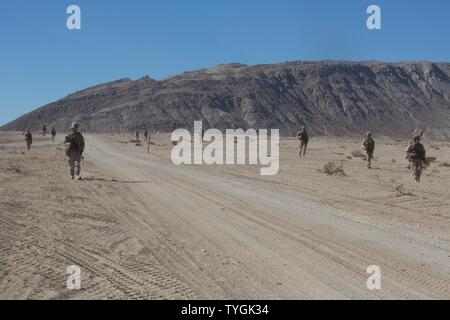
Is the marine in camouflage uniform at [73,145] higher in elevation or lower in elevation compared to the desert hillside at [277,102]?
lower

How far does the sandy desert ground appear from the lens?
7.02m

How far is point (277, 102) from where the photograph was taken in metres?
153

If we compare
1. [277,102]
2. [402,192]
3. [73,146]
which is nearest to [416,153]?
[402,192]

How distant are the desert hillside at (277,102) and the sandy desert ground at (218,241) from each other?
4825 inches

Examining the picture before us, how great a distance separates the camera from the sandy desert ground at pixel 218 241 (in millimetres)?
7023

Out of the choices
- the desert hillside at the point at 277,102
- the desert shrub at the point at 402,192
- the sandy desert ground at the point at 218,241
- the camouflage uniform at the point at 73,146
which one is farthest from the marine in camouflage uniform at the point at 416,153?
the desert hillside at the point at 277,102

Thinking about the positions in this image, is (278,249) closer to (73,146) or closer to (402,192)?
(402,192)

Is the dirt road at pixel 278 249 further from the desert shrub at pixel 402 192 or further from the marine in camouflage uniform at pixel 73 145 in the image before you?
the marine in camouflage uniform at pixel 73 145

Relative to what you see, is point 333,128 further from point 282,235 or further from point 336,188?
point 282,235

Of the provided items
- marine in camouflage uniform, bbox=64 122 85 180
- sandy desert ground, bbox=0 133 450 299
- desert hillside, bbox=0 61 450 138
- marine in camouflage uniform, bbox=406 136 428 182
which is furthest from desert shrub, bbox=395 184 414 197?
desert hillside, bbox=0 61 450 138

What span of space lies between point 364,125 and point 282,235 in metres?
143

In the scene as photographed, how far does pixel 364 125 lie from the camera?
150 metres

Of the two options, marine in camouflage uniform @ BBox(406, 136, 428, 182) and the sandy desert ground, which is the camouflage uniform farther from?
marine in camouflage uniform @ BBox(406, 136, 428, 182)
